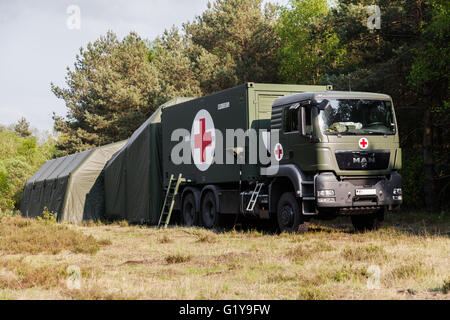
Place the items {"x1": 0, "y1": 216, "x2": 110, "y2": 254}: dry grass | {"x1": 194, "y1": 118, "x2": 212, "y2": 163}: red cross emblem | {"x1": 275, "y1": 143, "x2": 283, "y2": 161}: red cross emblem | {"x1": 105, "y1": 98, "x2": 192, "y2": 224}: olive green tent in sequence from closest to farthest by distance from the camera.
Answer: {"x1": 0, "y1": 216, "x2": 110, "y2": 254}: dry grass → {"x1": 275, "y1": 143, "x2": 283, "y2": 161}: red cross emblem → {"x1": 194, "y1": 118, "x2": 212, "y2": 163}: red cross emblem → {"x1": 105, "y1": 98, "x2": 192, "y2": 224}: olive green tent

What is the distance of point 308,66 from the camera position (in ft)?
135

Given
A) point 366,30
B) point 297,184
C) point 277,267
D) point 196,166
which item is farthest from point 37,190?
point 277,267

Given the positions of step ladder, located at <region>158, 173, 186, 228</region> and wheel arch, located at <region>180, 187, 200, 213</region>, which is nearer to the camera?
wheel arch, located at <region>180, 187, 200, 213</region>

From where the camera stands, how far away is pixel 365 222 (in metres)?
13.7

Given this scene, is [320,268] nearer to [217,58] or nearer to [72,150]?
[217,58]

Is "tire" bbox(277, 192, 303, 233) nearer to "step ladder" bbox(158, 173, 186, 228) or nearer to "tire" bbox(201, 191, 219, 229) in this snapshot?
"tire" bbox(201, 191, 219, 229)

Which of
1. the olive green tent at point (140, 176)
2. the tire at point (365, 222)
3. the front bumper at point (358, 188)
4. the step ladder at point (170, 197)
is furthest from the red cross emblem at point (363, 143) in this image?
the olive green tent at point (140, 176)

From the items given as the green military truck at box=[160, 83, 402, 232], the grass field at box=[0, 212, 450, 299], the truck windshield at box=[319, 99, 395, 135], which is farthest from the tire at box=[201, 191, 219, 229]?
the truck windshield at box=[319, 99, 395, 135]

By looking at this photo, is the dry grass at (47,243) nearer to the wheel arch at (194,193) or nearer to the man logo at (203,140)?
the wheel arch at (194,193)

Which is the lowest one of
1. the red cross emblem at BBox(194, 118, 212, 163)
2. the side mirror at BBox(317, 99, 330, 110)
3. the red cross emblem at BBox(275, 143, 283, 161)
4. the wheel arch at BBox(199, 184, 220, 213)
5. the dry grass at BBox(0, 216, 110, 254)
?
the dry grass at BBox(0, 216, 110, 254)

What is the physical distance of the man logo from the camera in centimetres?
1541

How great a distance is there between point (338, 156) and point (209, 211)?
5262mm

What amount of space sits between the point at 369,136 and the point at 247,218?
16.7 feet

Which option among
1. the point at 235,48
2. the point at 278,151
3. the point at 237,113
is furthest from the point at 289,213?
the point at 235,48
